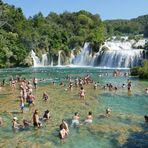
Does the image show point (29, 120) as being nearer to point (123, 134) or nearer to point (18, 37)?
point (123, 134)

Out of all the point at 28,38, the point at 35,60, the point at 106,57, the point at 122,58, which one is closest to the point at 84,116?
the point at 122,58

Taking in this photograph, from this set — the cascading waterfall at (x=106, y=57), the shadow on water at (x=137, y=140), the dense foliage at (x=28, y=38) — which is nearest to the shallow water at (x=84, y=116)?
the shadow on water at (x=137, y=140)

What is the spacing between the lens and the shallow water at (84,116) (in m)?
23.2

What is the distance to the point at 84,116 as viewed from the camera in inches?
1182

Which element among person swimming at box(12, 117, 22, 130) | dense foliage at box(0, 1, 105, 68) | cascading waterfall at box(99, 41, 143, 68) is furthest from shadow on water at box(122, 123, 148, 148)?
cascading waterfall at box(99, 41, 143, 68)

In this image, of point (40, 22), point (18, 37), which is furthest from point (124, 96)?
point (40, 22)

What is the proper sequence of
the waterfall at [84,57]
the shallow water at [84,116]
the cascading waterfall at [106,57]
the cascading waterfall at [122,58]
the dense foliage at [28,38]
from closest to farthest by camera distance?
the shallow water at [84,116], the dense foliage at [28,38], the cascading waterfall at [122,58], the cascading waterfall at [106,57], the waterfall at [84,57]

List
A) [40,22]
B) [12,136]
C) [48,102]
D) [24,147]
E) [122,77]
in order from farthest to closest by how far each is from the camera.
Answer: [40,22] → [122,77] → [48,102] → [12,136] → [24,147]

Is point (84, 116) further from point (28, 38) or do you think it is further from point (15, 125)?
point (28, 38)

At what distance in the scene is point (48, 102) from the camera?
121 feet

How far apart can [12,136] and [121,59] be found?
5902 cm

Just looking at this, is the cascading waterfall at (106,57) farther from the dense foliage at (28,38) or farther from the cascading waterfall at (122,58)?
the dense foliage at (28,38)

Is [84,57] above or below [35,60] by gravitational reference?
above

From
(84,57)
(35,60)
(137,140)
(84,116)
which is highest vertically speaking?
(84,57)
